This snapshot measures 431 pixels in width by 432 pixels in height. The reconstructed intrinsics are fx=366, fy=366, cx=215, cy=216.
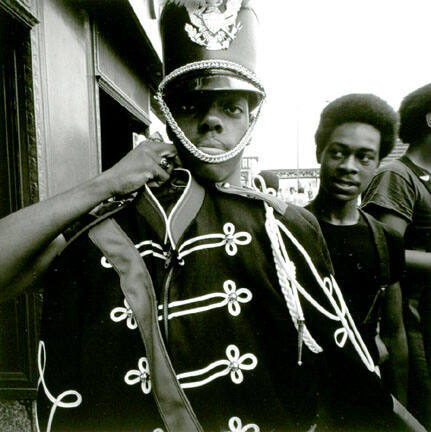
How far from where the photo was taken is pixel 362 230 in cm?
182

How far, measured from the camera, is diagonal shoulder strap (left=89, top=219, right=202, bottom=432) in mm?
942

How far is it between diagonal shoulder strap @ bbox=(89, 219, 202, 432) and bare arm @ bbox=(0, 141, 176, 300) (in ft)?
0.30

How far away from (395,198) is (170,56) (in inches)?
58.5

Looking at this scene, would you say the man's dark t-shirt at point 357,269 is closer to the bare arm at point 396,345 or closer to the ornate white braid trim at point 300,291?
the bare arm at point 396,345

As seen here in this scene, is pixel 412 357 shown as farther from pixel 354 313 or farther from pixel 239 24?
pixel 239 24

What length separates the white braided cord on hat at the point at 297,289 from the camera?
1.05 meters

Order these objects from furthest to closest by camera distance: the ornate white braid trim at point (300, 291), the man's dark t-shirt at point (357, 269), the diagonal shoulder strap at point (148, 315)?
the man's dark t-shirt at point (357, 269)
the ornate white braid trim at point (300, 291)
the diagonal shoulder strap at point (148, 315)

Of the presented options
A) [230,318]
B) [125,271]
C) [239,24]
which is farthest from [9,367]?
[239,24]

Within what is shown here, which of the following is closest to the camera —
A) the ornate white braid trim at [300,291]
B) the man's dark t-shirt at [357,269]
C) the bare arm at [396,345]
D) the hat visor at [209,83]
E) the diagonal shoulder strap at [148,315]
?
the diagonal shoulder strap at [148,315]

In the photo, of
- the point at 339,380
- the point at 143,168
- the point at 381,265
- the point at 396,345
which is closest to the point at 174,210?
the point at 143,168

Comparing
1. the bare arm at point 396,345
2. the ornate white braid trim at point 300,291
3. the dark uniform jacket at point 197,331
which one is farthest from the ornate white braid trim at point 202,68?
the bare arm at point 396,345

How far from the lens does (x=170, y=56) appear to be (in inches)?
49.6

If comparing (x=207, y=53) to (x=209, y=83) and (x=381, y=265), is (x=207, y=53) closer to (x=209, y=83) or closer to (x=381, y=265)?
(x=209, y=83)

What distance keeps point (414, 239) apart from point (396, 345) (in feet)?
2.03
